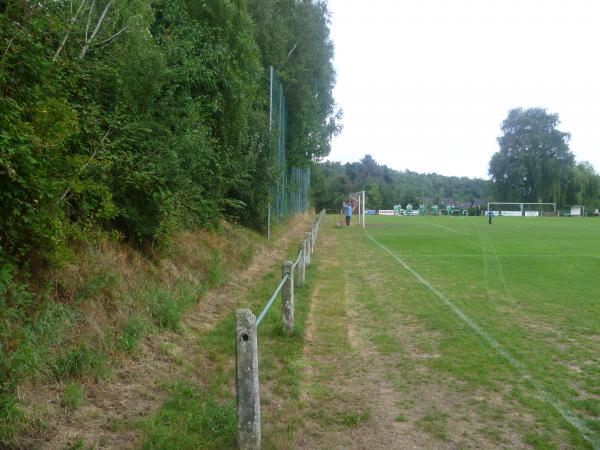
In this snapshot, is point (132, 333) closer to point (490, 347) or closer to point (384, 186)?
point (490, 347)

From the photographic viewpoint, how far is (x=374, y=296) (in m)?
9.70

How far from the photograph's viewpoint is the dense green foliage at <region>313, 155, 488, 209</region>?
9354cm

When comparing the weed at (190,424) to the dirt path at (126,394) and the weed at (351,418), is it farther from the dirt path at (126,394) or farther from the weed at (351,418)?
the weed at (351,418)

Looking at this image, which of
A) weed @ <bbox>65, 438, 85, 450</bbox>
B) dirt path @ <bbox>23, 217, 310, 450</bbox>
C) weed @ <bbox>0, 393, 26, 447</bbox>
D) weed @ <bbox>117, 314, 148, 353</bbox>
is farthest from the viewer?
weed @ <bbox>117, 314, 148, 353</bbox>

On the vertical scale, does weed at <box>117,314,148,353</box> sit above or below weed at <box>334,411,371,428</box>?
above

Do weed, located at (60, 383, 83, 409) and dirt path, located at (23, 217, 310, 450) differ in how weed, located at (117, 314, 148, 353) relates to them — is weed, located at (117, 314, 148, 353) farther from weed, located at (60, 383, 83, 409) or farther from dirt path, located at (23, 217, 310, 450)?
weed, located at (60, 383, 83, 409)

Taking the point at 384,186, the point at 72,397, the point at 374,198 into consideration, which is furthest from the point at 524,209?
the point at 72,397

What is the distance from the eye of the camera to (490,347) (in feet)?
20.5

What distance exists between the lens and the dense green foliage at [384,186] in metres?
93.5

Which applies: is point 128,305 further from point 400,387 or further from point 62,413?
point 400,387

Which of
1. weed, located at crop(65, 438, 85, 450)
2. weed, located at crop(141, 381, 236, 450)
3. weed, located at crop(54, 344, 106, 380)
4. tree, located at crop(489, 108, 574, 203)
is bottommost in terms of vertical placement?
weed, located at crop(141, 381, 236, 450)

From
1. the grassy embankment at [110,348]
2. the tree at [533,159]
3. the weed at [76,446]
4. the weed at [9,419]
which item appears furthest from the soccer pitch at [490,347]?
the tree at [533,159]

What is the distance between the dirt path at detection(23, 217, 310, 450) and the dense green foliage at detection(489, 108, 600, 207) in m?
81.6

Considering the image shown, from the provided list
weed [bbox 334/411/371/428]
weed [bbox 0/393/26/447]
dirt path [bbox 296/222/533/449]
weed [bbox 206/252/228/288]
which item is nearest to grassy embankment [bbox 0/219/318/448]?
weed [bbox 0/393/26/447]
